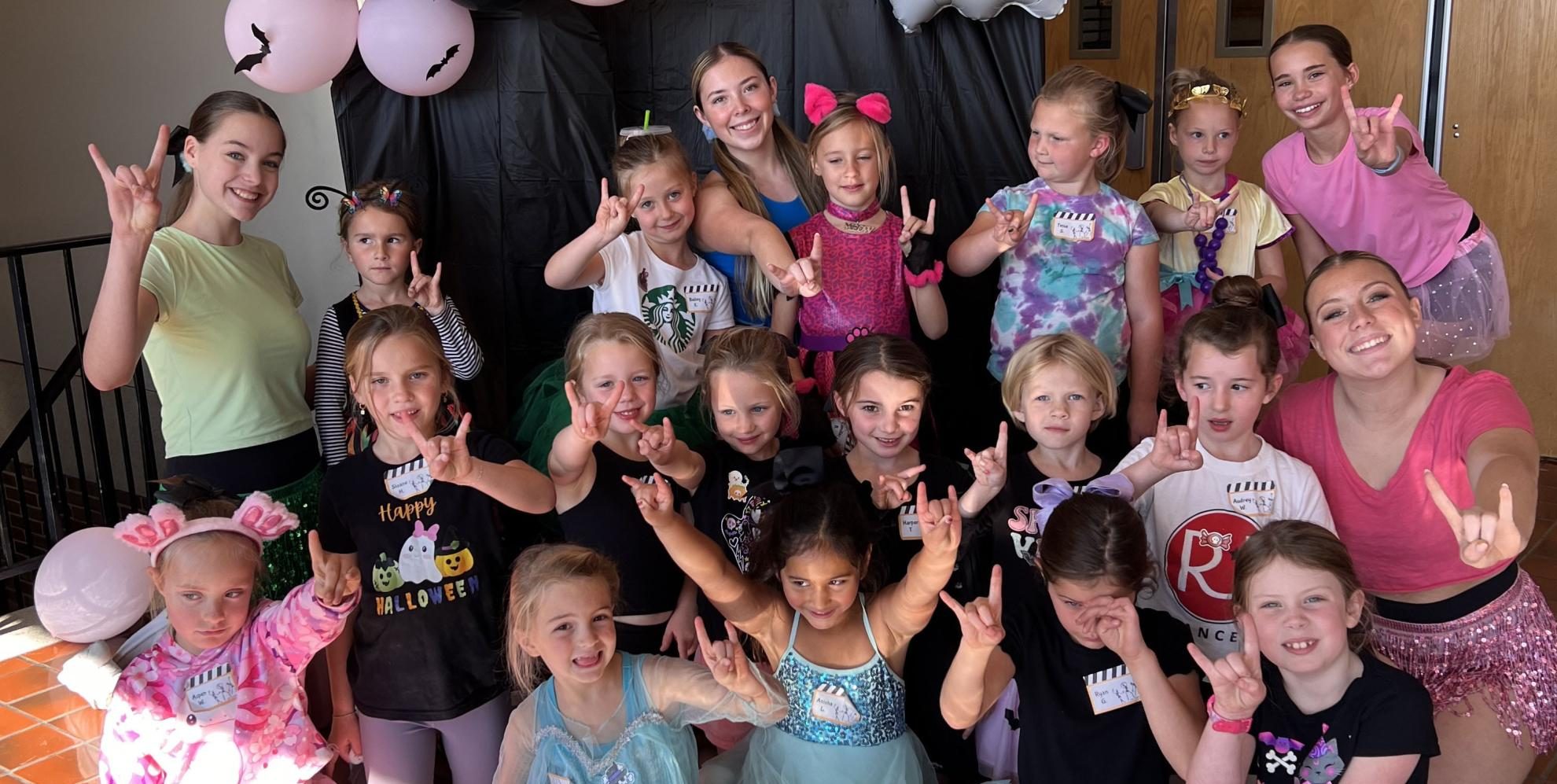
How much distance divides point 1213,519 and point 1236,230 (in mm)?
979

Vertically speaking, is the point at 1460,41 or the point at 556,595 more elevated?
the point at 1460,41

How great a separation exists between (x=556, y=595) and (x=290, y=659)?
612mm

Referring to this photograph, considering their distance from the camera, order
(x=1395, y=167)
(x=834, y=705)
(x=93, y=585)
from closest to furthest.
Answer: (x=834, y=705), (x=93, y=585), (x=1395, y=167)

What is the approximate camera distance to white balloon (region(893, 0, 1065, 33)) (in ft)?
10.6

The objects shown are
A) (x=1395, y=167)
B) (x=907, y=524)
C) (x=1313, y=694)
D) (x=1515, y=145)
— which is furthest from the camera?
(x=1515, y=145)

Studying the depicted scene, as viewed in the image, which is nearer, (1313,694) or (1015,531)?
(1313,694)

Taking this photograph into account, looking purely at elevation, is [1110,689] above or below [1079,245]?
below

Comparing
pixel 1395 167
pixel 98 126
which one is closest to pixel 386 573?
pixel 1395 167

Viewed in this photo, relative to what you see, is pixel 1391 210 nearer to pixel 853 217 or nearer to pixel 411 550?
pixel 853 217

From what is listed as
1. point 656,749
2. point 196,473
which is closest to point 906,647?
point 656,749

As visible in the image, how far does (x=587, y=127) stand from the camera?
3611 millimetres

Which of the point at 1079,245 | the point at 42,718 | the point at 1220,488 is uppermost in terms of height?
the point at 1079,245

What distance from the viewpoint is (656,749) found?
2248 mm

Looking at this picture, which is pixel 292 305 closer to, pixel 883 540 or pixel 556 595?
pixel 556 595
